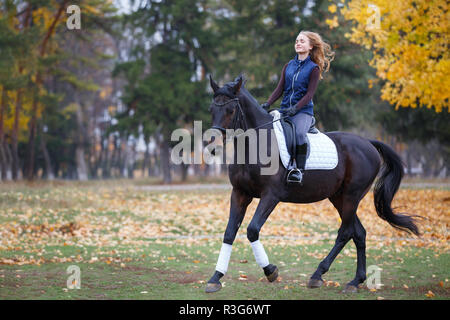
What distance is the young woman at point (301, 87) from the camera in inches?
271

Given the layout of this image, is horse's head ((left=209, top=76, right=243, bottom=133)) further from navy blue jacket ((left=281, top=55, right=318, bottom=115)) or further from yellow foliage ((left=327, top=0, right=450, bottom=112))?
yellow foliage ((left=327, top=0, right=450, bottom=112))

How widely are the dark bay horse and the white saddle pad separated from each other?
9 centimetres

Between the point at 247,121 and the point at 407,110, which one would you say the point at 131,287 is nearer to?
the point at 247,121

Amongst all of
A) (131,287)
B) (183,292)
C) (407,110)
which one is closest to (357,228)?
(183,292)

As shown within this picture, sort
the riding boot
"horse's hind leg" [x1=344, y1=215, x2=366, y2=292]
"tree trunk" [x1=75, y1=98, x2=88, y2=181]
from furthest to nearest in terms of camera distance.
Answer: "tree trunk" [x1=75, y1=98, x2=88, y2=181], "horse's hind leg" [x1=344, y1=215, x2=366, y2=292], the riding boot

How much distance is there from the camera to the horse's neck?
6.69 metres

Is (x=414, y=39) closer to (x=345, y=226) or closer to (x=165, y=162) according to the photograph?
(x=345, y=226)

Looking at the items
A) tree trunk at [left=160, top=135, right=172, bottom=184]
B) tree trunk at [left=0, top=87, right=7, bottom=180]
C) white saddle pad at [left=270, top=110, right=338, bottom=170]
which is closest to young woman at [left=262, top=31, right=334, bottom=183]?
white saddle pad at [left=270, top=110, right=338, bottom=170]

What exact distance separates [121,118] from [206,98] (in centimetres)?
578

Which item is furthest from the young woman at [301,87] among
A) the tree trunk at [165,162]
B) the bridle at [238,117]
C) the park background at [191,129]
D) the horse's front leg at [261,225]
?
the tree trunk at [165,162]

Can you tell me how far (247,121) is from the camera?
6.75 m

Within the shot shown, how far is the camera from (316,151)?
23.4 feet

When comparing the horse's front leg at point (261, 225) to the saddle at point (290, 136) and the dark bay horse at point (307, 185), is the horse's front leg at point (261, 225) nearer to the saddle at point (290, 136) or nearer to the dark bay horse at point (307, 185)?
the dark bay horse at point (307, 185)

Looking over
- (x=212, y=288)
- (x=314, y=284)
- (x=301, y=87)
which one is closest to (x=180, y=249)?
(x=212, y=288)
